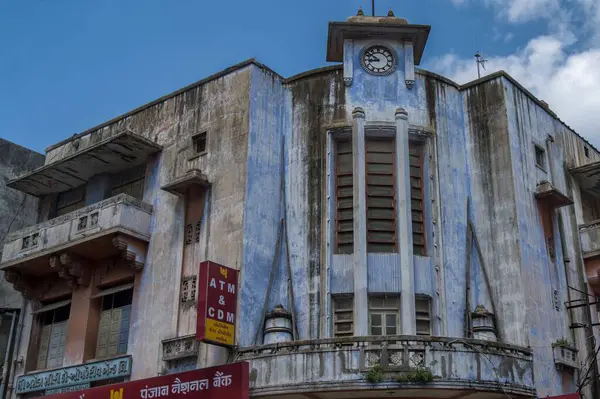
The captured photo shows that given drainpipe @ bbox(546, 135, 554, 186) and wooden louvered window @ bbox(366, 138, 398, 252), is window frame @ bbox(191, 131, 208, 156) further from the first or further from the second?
drainpipe @ bbox(546, 135, 554, 186)

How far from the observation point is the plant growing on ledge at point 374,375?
1644 centimetres

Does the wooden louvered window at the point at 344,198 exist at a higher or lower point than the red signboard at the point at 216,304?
higher

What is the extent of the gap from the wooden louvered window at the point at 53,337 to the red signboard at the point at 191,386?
3444mm

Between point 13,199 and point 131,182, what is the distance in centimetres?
571

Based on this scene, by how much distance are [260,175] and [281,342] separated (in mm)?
4510

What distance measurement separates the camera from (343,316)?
749 inches

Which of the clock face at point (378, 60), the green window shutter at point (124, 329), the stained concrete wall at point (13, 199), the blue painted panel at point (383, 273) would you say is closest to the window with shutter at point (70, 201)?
the stained concrete wall at point (13, 199)

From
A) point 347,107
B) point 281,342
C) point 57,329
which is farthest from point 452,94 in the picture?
point 57,329

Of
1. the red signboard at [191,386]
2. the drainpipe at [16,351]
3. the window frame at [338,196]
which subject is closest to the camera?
the red signboard at [191,386]

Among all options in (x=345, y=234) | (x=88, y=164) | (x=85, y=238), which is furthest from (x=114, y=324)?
(x=345, y=234)

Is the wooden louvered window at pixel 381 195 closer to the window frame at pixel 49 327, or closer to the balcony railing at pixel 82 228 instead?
the balcony railing at pixel 82 228

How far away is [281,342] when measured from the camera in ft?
57.5

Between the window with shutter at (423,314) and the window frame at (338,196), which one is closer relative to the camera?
the window with shutter at (423,314)

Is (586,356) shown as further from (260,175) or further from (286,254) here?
(260,175)
